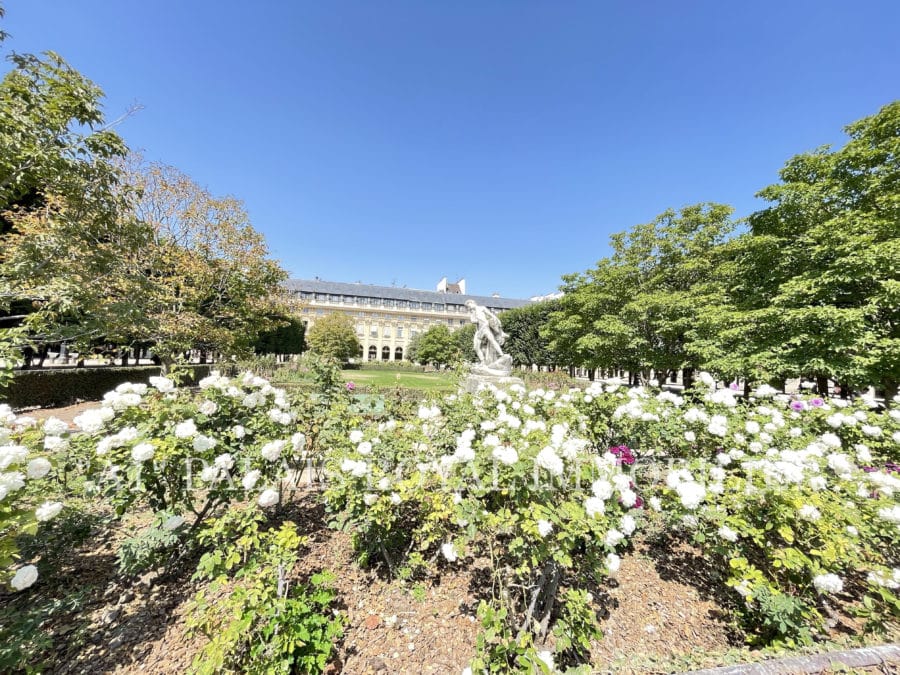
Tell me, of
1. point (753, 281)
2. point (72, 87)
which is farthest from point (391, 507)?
point (753, 281)

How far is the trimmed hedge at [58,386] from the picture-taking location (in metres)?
9.34

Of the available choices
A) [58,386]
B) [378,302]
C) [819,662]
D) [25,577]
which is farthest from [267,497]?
[378,302]

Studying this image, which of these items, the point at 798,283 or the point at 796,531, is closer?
the point at 796,531

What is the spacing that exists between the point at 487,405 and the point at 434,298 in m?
59.1

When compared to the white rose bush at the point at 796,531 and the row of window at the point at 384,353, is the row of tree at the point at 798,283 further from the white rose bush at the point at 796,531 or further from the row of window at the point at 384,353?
the row of window at the point at 384,353

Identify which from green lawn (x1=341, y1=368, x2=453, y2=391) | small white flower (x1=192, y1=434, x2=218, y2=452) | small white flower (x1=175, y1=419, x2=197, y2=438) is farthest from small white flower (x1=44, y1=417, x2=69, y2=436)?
green lawn (x1=341, y1=368, x2=453, y2=391)

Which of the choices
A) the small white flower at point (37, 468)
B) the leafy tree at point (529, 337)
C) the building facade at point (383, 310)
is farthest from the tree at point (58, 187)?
the building facade at point (383, 310)

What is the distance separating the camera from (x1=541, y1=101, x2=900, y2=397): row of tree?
7336 mm

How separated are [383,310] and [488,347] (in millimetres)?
51958

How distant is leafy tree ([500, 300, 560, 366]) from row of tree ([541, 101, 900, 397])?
1832 centimetres

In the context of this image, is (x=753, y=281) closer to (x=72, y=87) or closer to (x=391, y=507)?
(x=391, y=507)

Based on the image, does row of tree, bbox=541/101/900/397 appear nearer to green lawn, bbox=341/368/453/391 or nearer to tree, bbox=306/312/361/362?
green lawn, bbox=341/368/453/391

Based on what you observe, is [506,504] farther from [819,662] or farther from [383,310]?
[383,310]

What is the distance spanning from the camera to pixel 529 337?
110 feet
